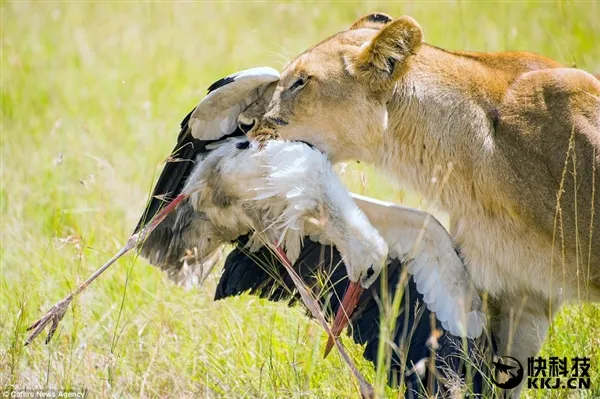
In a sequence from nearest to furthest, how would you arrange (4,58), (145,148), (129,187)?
(129,187), (145,148), (4,58)

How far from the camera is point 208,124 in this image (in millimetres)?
4703

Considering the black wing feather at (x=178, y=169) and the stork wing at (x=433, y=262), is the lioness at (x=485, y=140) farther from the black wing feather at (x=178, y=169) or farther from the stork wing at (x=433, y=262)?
the black wing feather at (x=178, y=169)

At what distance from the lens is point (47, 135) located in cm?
763

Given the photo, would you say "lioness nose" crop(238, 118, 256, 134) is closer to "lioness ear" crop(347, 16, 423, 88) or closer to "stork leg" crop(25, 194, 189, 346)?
"stork leg" crop(25, 194, 189, 346)

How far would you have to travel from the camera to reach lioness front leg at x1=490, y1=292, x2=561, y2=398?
4.53m

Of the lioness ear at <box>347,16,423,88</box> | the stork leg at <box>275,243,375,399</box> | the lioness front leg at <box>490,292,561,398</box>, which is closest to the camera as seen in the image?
the stork leg at <box>275,243,375,399</box>

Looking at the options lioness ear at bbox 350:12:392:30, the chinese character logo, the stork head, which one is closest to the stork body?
the stork head

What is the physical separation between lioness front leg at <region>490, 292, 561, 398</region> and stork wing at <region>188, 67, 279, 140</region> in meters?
1.43

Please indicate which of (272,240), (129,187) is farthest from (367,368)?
(129,187)

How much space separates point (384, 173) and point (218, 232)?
833 mm

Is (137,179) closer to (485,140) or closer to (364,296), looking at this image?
(364,296)

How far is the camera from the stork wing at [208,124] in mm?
4547

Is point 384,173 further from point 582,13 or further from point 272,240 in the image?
point 582,13

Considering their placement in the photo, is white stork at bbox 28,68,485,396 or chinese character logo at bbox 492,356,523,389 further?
chinese character logo at bbox 492,356,523,389
